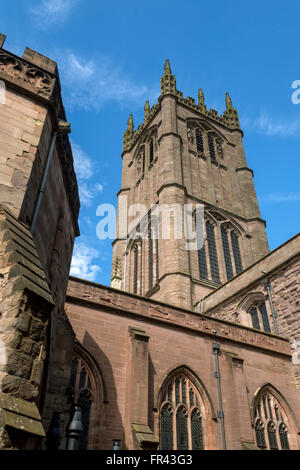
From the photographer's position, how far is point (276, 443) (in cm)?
1127

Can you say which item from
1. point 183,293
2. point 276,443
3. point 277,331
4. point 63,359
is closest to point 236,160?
point 183,293

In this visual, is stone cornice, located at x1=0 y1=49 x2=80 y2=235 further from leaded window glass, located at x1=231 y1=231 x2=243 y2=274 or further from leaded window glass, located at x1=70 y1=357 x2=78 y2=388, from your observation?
leaded window glass, located at x1=231 y1=231 x2=243 y2=274

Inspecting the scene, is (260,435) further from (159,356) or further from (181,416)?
(159,356)

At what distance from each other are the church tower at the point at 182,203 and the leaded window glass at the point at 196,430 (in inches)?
398

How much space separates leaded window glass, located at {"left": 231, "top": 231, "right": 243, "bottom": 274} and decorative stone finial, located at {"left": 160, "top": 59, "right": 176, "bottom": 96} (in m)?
14.8

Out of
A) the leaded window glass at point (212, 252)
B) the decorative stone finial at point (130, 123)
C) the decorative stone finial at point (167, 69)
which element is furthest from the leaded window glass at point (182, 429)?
the decorative stone finial at point (130, 123)

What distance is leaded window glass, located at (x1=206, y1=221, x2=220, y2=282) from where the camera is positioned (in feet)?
80.8

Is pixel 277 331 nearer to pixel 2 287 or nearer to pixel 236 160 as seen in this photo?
pixel 2 287

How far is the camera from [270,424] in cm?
1150

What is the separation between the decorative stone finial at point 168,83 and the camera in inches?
1328

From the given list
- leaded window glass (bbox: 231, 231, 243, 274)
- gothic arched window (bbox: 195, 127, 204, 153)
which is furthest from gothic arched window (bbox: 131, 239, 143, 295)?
gothic arched window (bbox: 195, 127, 204, 153)

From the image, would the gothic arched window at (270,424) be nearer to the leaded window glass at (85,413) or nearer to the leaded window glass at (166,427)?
the leaded window glass at (166,427)

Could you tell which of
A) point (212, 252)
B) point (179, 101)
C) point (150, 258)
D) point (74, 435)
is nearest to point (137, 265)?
point (150, 258)

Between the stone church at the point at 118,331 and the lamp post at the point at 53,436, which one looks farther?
the stone church at the point at 118,331
